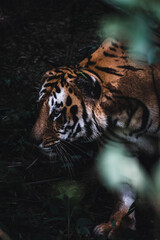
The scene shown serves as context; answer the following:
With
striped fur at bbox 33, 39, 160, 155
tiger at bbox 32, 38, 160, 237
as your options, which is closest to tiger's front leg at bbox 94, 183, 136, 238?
tiger at bbox 32, 38, 160, 237

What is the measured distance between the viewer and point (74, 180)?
2.26 meters

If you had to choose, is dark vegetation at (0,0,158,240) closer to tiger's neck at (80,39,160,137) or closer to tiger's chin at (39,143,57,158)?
tiger's chin at (39,143,57,158)

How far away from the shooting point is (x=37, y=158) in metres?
2.44

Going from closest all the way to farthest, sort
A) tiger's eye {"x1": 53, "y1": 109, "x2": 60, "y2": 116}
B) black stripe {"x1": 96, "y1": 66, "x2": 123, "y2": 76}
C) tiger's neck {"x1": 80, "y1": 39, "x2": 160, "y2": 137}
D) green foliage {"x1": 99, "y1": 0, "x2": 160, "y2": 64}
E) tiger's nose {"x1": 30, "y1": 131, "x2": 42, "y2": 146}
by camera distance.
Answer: green foliage {"x1": 99, "y1": 0, "x2": 160, "y2": 64} → tiger's neck {"x1": 80, "y1": 39, "x2": 160, "y2": 137} → black stripe {"x1": 96, "y1": 66, "x2": 123, "y2": 76} → tiger's eye {"x1": 53, "y1": 109, "x2": 60, "y2": 116} → tiger's nose {"x1": 30, "y1": 131, "x2": 42, "y2": 146}

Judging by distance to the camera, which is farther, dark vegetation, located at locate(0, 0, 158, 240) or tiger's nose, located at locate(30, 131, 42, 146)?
tiger's nose, located at locate(30, 131, 42, 146)

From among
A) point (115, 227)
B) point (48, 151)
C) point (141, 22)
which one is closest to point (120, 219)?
point (115, 227)

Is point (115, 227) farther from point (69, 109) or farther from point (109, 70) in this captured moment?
point (109, 70)

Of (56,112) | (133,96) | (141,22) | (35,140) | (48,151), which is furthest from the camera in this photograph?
(48,151)

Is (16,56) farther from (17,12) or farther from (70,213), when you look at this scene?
(70,213)

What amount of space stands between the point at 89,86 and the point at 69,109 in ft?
0.60

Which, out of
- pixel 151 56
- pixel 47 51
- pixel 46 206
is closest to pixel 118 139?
pixel 46 206

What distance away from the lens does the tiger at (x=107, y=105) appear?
168 centimetres

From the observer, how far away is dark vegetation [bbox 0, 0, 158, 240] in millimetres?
1694

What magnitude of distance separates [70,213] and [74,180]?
0.52m
